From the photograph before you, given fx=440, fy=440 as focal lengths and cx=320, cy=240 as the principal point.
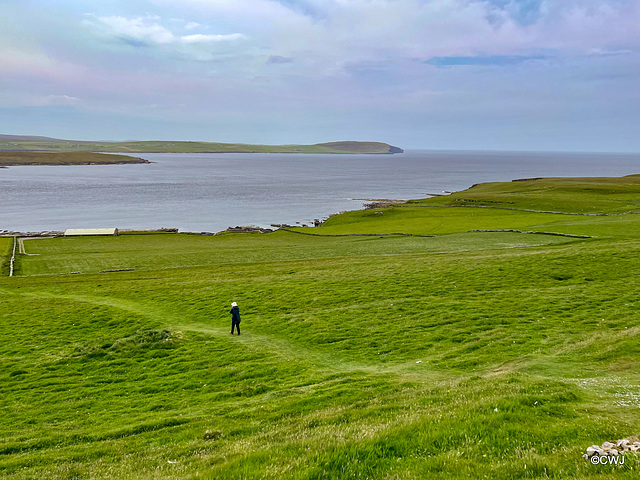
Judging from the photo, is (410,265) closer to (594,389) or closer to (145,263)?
(594,389)

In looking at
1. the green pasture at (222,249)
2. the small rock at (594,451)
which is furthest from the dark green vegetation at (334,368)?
the green pasture at (222,249)

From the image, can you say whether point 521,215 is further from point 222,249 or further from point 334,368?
point 334,368

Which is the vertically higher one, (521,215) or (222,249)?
(521,215)

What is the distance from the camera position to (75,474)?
11.8m

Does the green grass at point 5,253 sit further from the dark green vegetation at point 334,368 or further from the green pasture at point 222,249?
the dark green vegetation at point 334,368

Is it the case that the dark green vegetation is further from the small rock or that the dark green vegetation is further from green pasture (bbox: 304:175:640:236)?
green pasture (bbox: 304:175:640:236)

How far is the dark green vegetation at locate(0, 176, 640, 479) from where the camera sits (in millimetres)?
10422

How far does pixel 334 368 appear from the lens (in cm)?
2172

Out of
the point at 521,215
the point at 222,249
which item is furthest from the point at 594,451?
the point at 521,215

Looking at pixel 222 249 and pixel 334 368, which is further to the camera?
pixel 222 249

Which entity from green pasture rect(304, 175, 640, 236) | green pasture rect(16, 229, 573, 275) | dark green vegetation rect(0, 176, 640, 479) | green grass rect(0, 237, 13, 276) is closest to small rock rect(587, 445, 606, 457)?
dark green vegetation rect(0, 176, 640, 479)

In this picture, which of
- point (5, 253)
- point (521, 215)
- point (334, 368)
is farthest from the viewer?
point (521, 215)

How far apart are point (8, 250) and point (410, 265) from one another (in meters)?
71.2

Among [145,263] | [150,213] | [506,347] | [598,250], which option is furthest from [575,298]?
[150,213]
